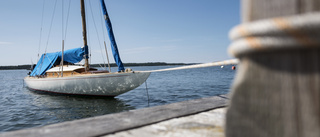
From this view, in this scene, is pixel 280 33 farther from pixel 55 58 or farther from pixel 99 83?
pixel 55 58

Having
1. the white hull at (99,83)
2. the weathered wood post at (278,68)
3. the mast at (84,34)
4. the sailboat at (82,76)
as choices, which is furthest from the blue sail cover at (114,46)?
the weathered wood post at (278,68)

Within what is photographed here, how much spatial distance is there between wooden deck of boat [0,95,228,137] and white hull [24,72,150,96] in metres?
8.36

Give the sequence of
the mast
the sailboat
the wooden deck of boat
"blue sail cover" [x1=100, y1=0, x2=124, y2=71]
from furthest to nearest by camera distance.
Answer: the mast
"blue sail cover" [x1=100, y1=0, x2=124, y2=71]
the sailboat
the wooden deck of boat

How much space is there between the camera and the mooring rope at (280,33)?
675 millimetres

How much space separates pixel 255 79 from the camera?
0.82 m

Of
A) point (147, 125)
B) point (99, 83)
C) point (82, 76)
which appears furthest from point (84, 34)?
point (147, 125)

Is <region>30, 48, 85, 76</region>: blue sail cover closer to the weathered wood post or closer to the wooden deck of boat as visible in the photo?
the wooden deck of boat

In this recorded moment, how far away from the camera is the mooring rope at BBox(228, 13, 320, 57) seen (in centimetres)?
67

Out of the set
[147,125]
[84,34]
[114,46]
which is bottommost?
[147,125]

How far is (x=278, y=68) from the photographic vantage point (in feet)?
2.52

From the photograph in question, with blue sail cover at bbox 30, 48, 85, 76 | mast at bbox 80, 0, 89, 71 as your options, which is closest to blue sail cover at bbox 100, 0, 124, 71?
mast at bbox 80, 0, 89, 71

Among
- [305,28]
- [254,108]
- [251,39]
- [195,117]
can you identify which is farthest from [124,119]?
[305,28]

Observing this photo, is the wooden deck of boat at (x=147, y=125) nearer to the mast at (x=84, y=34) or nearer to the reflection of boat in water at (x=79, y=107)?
the reflection of boat in water at (x=79, y=107)

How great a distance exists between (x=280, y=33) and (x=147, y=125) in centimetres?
131
